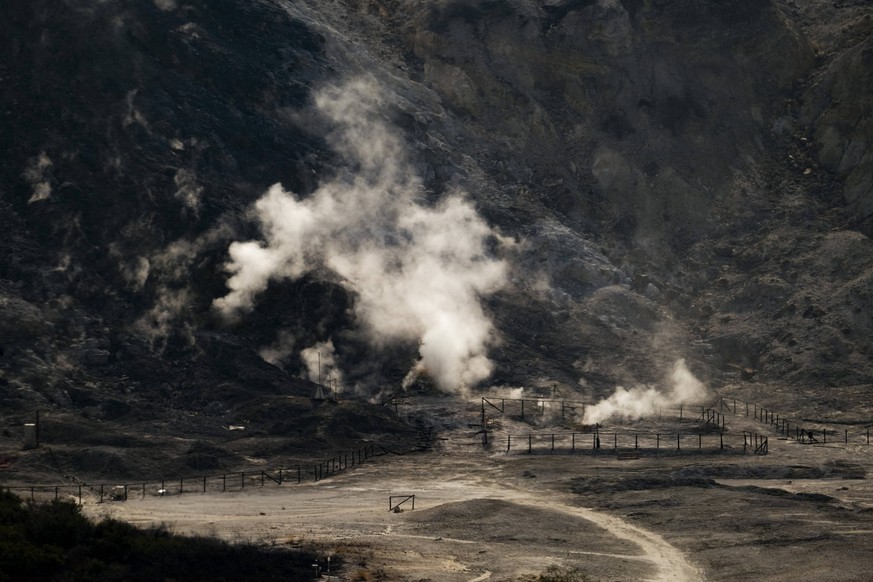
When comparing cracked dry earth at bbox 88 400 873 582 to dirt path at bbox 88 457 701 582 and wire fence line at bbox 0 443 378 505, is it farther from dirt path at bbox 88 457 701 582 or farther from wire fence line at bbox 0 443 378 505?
wire fence line at bbox 0 443 378 505

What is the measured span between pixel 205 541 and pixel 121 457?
963 inches

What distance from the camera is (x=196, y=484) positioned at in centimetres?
7175

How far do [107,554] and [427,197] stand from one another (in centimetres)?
6153

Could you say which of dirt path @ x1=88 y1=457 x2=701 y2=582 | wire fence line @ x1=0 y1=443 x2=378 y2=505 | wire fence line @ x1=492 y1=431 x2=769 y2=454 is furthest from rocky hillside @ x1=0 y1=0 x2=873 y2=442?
dirt path @ x1=88 y1=457 x2=701 y2=582

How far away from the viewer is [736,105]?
117375mm

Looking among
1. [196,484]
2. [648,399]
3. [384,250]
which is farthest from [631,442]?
[196,484]

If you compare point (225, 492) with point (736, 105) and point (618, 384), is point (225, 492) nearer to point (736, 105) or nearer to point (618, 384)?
point (618, 384)

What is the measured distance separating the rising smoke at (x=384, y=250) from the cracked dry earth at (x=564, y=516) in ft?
43.0

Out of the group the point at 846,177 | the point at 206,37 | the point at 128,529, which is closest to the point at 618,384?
the point at 846,177

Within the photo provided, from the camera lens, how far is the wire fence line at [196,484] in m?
67.8

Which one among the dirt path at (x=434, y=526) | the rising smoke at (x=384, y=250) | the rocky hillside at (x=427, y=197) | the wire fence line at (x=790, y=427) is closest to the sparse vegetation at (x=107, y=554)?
the dirt path at (x=434, y=526)

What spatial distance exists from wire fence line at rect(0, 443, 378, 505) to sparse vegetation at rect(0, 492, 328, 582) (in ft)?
55.0

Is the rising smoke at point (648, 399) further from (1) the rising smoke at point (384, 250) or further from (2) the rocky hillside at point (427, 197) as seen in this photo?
(1) the rising smoke at point (384, 250)

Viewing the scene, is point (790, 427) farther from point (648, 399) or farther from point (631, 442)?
point (631, 442)
